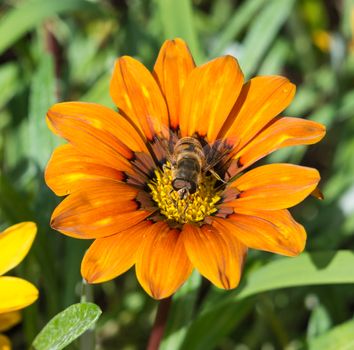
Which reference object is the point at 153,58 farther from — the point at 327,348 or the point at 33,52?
the point at 327,348

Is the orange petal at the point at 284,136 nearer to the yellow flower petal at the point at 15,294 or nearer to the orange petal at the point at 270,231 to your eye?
the orange petal at the point at 270,231

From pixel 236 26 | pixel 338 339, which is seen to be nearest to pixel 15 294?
pixel 338 339

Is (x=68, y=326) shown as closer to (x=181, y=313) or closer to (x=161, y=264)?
(x=161, y=264)

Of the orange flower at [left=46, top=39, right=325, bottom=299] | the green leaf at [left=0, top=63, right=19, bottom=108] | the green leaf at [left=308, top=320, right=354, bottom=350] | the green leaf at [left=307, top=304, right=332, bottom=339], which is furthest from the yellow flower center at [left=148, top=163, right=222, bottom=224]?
the green leaf at [left=0, top=63, right=19, bottom=108]

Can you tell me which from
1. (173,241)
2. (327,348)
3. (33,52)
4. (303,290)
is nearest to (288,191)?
(173,241)

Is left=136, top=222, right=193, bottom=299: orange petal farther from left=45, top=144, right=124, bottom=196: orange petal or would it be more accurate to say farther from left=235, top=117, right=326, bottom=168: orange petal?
left=235, top=117, right=326, bottom=168: orange petal

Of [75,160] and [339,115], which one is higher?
[75,160]
